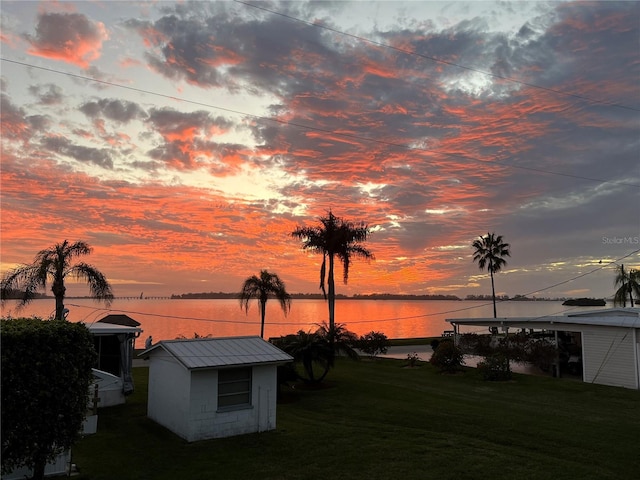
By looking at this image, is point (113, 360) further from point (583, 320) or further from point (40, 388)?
point (583, 320)

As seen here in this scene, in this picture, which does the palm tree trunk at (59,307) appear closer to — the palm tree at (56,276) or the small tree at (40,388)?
the palm tree at (56,276)

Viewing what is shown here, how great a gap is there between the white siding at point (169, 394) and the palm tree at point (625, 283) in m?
54.7

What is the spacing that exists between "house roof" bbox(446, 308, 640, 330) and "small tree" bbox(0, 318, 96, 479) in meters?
24.2

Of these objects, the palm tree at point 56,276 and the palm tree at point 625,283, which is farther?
the palm tree at point 625,283

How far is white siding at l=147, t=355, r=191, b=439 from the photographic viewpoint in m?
13.4

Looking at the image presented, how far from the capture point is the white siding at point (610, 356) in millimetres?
22797

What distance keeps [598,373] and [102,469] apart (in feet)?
78.8

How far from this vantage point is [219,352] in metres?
14.3

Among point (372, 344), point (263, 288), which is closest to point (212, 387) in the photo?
point (372, 344)

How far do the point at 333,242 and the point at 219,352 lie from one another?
68.3 feet

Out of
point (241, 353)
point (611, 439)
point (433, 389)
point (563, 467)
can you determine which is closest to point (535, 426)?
point (611, 439)

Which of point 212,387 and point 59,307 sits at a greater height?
point 59,307

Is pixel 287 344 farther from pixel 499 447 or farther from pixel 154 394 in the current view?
pixel 499 447

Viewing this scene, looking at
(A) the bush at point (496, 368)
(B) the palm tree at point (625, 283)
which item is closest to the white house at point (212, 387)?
(A) the bush at point (496, 368)
